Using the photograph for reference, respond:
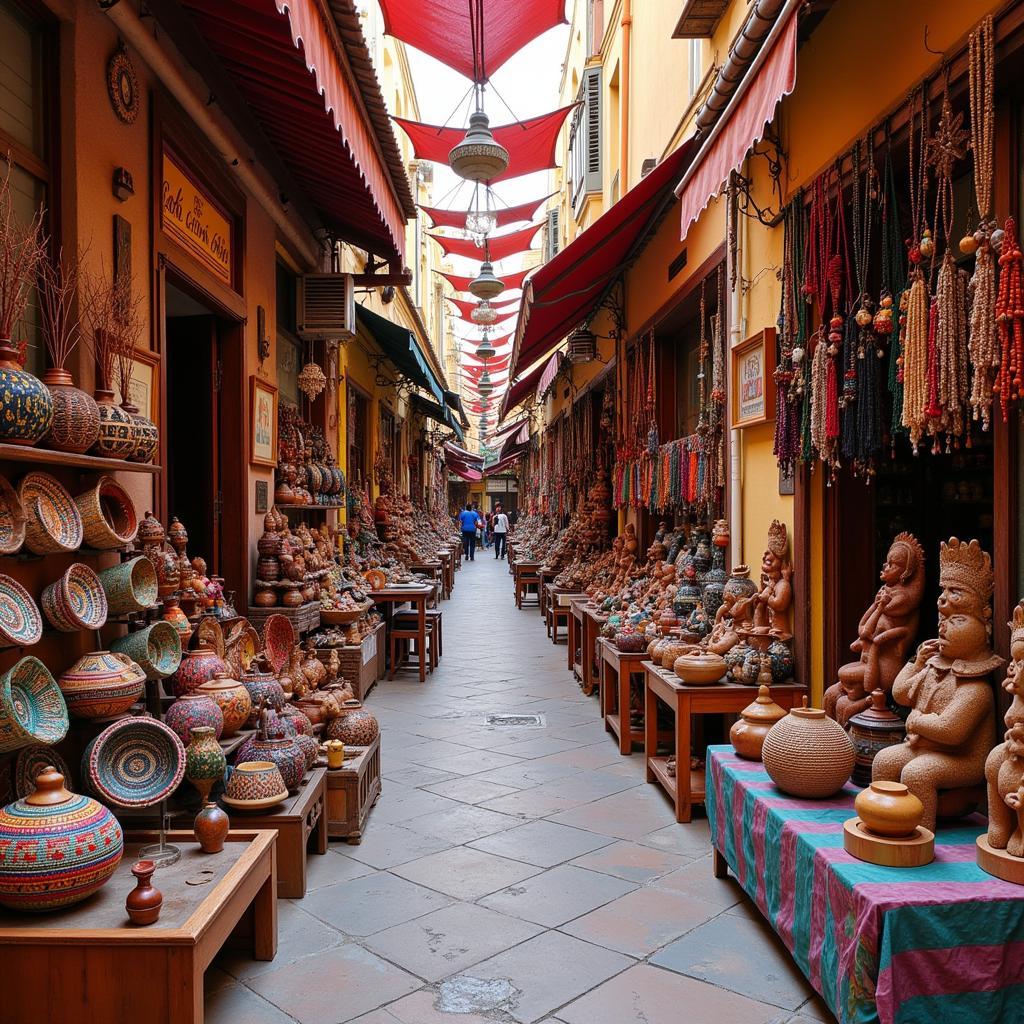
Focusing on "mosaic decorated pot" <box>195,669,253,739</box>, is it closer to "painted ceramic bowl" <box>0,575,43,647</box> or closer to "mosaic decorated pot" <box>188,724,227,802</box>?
"mosaic decorated pot" <box>188,724,227,802</box>

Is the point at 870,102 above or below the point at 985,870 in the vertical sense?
above

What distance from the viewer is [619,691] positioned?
18.1 feet

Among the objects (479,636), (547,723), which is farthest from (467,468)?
(547,723)

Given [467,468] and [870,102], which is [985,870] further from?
[467,468]

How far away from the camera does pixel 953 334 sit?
265cm

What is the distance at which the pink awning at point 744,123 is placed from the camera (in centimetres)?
290

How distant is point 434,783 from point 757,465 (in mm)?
2607

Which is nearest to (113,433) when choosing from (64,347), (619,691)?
(64,347)

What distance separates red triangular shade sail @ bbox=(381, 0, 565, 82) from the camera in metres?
7.33

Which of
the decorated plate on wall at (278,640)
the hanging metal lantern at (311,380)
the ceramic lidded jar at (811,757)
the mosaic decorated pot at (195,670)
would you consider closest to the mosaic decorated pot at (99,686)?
the mosaic decorated pot at (195,670)

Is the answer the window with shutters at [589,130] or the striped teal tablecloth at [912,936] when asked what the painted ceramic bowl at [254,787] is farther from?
the window with shutters at [589,130]

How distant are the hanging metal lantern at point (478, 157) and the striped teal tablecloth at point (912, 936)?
630 cm

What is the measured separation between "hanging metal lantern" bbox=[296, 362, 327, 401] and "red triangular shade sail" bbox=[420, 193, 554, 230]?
5021 millimetres

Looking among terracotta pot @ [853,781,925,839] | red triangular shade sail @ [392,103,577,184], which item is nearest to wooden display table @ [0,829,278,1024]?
terracotta pot @ [853,781,925,839]
